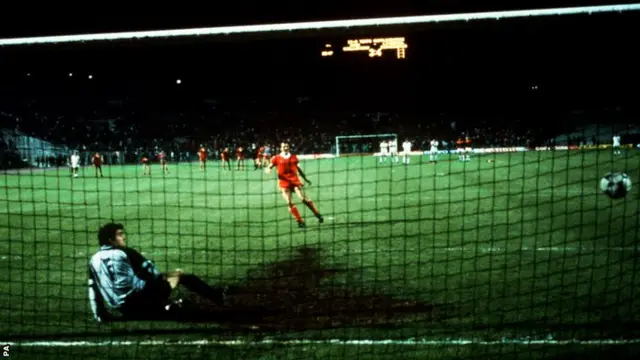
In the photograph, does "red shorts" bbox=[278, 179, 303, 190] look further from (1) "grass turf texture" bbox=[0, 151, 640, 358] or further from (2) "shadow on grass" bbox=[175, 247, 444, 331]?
(2) "shadow on grass" bbox=[175, 247, 444, 331]

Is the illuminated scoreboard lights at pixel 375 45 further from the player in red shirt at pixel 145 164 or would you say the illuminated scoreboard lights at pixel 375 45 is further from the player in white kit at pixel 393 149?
the player in red shirt at pixel 145 164

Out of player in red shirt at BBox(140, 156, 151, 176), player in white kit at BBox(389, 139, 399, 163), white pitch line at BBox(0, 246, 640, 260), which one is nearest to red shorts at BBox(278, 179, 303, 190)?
white pitch line at BBox(0, 246, 640, 260)

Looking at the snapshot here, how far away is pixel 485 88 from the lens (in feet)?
170

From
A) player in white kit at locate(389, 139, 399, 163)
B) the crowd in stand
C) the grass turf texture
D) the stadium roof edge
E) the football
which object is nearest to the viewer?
the stadium roof edge

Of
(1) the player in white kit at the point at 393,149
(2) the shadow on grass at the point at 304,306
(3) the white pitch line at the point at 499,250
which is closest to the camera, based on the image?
(2) the shadow on grass at the point at 304,306

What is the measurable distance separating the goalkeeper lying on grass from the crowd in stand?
133 ft

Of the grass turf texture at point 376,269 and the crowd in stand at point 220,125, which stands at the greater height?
the crowd in stand at point 220,125

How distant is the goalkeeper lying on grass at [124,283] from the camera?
595cm

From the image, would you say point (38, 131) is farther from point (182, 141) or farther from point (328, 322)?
point (328, 322)

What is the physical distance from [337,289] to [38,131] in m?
45.2

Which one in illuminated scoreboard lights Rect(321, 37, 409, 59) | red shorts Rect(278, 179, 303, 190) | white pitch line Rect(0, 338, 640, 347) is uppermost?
illuminated scoreboard lights Rect(321, 37, 409, 59)

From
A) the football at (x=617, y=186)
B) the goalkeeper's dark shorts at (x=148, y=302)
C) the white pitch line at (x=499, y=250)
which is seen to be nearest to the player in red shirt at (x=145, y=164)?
the white pitch line at (x=499, y=250)

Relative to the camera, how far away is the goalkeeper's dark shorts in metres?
5.93

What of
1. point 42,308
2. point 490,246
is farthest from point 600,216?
point 42,308
